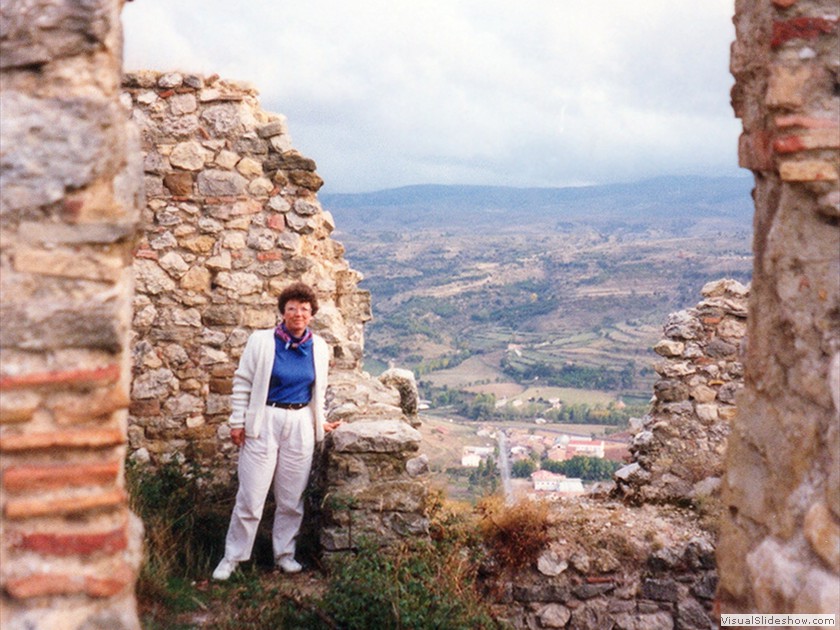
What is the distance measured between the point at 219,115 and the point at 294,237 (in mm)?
1088

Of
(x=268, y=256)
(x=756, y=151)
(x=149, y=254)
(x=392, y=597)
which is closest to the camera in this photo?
(x=756, y=151)

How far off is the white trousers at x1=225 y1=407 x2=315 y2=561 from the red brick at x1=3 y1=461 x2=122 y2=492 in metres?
2.63

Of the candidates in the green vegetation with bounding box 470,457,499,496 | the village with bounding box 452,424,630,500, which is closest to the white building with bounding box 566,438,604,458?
the village with bounding box 452,424,630,500

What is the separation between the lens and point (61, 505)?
7.53ft

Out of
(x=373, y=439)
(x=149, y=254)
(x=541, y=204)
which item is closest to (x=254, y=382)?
(x=373, y=439)

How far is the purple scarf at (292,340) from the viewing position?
500cm

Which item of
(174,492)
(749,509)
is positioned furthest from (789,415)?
(174,492)

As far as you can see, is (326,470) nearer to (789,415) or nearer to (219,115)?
(219,115)

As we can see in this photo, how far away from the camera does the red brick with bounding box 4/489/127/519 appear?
225cm

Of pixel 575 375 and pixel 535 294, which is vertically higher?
pixel 535 294

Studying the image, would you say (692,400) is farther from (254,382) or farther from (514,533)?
(254,382)

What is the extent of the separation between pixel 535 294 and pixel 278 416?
39.2 m

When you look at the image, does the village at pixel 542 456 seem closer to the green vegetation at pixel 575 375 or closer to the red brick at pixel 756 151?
the red brick at pixel 756 151

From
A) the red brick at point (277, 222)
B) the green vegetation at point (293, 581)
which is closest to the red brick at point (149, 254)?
the red brick at point (277, 222)
